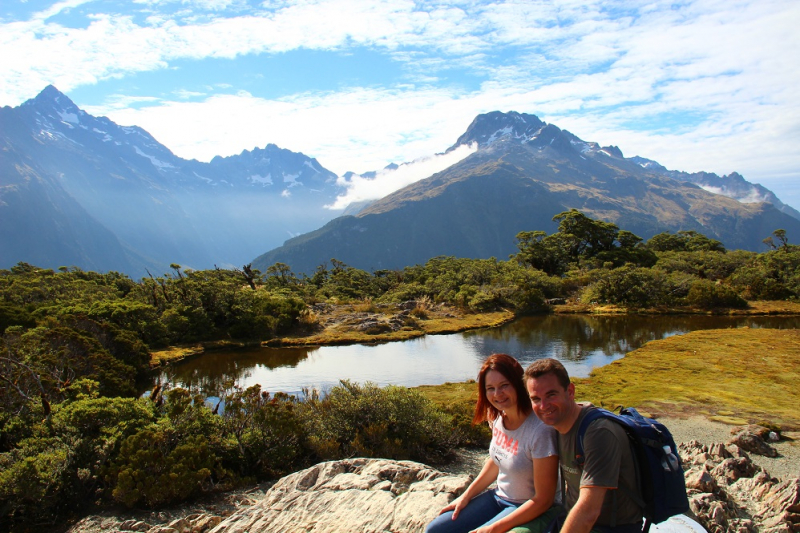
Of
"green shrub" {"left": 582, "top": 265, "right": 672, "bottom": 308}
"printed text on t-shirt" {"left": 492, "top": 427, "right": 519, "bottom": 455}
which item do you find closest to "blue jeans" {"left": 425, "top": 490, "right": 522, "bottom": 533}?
"printed text on t-shirt" {"left": 492, "top": 427, "right": 519, "bottom": 455}

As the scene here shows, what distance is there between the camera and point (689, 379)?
2000cm

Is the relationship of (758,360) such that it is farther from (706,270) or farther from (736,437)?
(706,270)

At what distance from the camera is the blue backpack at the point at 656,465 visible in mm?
3246

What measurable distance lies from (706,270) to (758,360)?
A: 37810 millimetres

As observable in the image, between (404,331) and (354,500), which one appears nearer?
(354,500)

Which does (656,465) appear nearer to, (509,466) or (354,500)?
(509,466)

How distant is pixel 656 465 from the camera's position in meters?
3.29

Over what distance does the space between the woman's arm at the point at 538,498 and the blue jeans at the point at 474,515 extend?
309 millimetres

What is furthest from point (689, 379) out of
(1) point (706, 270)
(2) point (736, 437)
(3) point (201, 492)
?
(1) point (706, 270)

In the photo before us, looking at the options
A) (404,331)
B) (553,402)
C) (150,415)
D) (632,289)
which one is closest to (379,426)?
(150,415)

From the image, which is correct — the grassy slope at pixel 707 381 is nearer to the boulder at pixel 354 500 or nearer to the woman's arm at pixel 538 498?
the boulder at pixel 354 500

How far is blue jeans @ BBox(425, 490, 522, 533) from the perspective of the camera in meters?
4.19

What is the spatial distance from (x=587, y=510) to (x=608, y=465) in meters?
0.35

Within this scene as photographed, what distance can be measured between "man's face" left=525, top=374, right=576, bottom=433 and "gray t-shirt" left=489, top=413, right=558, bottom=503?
24 centimetres
